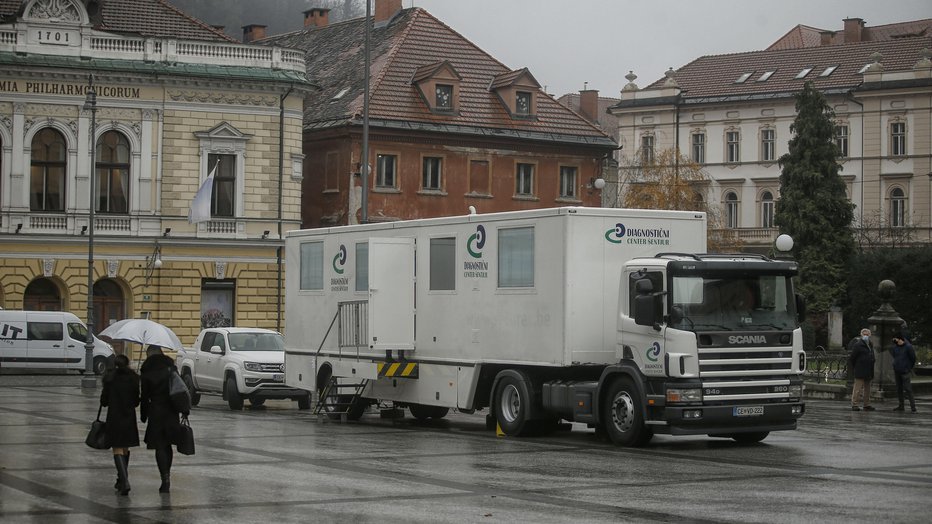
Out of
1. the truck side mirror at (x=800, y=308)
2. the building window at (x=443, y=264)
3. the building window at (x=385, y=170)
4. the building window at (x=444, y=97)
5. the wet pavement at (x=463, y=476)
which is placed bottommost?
the wet pavement at (x=463, y=476)

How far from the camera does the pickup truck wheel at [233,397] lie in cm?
3141

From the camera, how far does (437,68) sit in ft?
197

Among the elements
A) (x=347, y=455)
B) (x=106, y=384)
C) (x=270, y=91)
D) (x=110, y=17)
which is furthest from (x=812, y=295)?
(x=106, y=384)

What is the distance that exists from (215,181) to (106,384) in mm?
38453

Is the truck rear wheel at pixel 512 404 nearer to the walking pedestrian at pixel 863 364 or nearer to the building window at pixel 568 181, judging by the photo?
the walking pedestrian at pixel 863 364

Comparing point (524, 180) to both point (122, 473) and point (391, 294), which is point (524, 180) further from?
point (122, 473)

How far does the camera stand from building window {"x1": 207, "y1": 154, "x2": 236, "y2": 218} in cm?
5325

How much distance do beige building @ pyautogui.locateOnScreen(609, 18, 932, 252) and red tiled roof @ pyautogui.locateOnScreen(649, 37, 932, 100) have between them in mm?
79

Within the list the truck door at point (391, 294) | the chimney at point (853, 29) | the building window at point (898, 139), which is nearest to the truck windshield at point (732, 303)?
the truck door at point (391, 294)

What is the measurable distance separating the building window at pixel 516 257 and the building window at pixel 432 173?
36.3m

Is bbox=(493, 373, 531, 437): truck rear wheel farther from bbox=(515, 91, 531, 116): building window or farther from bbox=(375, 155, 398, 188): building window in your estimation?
bbox=(515, 91, 531, 116): building window

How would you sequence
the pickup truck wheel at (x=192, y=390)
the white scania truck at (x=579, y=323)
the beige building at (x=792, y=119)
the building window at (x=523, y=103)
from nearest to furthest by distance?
the white scania truck at (x=579, y=323) < the pickup truck wheel at (x=192, y=390) < the building window at (x=523, y=103) < the beige building at (x=792, y=119)

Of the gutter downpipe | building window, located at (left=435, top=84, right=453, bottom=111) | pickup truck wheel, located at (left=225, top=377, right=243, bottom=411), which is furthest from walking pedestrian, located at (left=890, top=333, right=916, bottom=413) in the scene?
building window, located at (left=435, top=84, right=453, bottom=111)

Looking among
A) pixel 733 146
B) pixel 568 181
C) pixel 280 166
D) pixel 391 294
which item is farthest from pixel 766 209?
pixel 391 294
